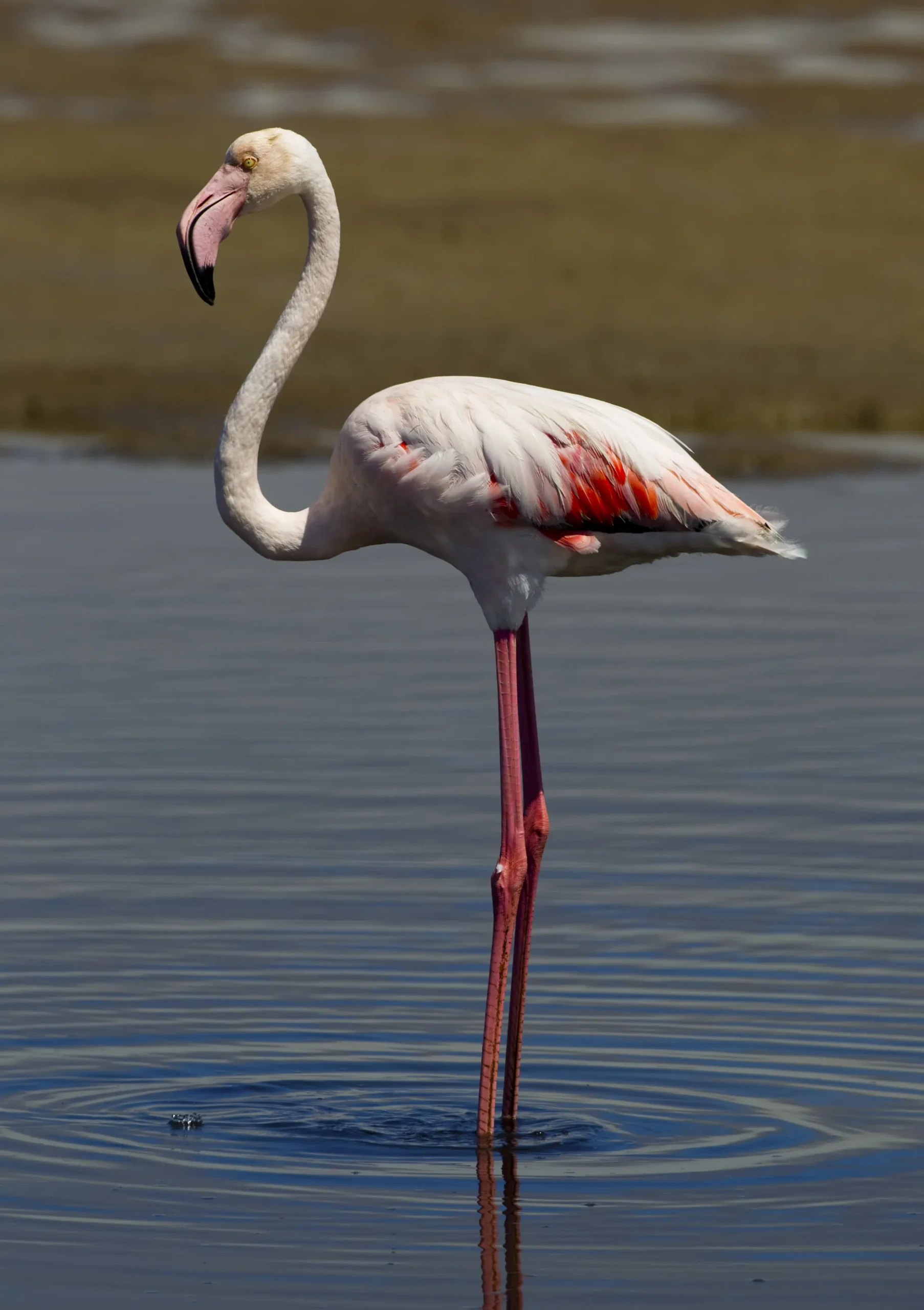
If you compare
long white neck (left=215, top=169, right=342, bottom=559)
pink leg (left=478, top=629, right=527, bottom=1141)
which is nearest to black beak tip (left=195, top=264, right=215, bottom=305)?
long white neck (left=215, top=169, right=342, bottom=559)

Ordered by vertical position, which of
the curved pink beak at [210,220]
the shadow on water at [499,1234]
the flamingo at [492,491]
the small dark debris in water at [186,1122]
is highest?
the curved pink beak at [210,220]

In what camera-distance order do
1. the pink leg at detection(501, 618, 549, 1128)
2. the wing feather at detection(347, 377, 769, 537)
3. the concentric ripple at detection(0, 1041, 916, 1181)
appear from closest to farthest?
the concentric ripple at detection(0, 1041, 916, 1181), the wing feather at detection(347, 377, 769, 537), the pink leg at detection(501, 618, 549, 1128)

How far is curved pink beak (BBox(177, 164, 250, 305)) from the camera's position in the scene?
6574 millimetres

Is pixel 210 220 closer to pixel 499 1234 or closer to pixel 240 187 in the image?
pixel 240 187

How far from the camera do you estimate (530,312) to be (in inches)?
1089

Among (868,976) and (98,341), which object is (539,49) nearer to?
(98,341)

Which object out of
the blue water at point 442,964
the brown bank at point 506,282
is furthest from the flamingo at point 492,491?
the brown bank at point 506,282

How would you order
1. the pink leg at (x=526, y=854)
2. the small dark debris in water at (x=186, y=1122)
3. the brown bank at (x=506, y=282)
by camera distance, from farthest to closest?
1. the brown bank at (x=506, y=282)
2. the pink leg at (x=526, y=854)
3. the small dark debris in water at (x=186, y=1122)

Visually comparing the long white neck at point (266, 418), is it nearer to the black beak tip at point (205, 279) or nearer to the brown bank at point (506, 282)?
the black beak tip at point (205, 279)

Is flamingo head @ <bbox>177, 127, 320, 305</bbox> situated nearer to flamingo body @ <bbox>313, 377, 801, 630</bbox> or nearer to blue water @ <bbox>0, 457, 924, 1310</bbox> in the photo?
flamingo body @ <bbox>313, 377, 801, 630</bbox>

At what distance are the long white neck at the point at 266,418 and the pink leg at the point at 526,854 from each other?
58 centimetres

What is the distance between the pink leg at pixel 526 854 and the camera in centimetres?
639

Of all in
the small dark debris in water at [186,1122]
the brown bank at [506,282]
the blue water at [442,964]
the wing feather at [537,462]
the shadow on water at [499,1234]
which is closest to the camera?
the shadow on water at [499,1234]

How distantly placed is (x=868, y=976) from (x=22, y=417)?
675 inches
